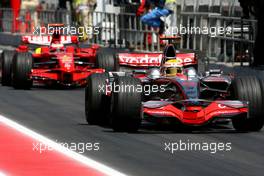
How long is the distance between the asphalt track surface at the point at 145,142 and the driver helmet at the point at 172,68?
0.94 m

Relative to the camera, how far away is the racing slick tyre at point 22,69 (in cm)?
2489

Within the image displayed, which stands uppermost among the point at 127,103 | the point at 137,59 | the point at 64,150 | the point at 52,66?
the point at 137,59

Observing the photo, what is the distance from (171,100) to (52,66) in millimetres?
10106

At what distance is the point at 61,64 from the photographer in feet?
83.9

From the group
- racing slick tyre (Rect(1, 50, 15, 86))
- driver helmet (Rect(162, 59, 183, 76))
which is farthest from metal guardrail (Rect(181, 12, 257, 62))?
driver helmet (Rect(162, 59, 183, 76))

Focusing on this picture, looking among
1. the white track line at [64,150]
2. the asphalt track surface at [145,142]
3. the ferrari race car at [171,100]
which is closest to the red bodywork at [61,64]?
the asphalt track surface at [145,142]

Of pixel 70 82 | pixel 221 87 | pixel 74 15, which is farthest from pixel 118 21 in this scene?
pixel 221 87

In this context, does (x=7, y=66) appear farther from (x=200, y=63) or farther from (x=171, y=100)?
(x=171, y=100)

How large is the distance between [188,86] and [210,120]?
2.57ft

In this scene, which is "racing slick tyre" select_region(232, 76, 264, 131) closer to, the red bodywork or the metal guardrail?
the red bodywork

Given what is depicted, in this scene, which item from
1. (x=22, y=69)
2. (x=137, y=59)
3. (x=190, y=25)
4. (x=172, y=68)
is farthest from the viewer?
(x=190, y=25)

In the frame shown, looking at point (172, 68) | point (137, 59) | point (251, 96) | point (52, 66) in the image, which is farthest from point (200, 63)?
point (52, 66)

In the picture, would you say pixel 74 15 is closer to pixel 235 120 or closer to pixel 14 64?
pixel 14 64

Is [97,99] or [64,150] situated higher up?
[97,99]
